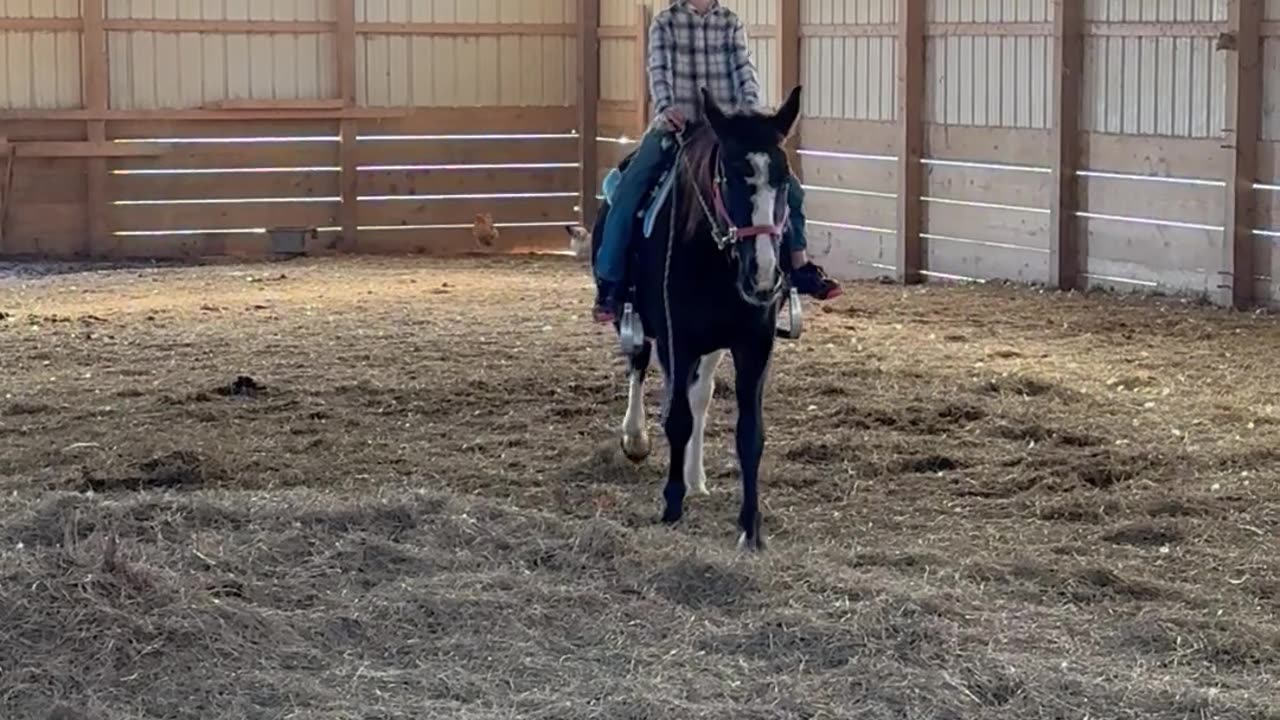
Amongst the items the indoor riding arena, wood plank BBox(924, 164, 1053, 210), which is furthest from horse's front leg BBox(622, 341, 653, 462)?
wood plank BBox(924, 164, 1053, 210)

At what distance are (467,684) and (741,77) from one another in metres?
3.17

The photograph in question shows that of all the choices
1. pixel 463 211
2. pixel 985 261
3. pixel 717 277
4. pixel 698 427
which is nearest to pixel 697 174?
pixel 717 277

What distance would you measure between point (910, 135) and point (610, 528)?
9.44 metres

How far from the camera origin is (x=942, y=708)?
14.9ft

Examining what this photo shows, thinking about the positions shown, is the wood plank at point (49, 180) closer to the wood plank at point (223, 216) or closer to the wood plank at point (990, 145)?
the wood plank at point (223, 216)

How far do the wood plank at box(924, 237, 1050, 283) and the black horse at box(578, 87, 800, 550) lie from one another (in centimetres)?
720

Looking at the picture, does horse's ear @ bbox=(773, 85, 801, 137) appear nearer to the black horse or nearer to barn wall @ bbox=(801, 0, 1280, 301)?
the black horse

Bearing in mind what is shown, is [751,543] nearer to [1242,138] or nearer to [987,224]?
[1242,138]

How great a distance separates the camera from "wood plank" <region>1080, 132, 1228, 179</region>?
12469 mm

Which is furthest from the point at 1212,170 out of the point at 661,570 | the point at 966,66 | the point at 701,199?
the point at 661,570

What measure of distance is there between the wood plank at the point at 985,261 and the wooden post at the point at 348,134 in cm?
572

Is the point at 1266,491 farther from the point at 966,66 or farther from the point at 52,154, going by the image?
the point at 52,154

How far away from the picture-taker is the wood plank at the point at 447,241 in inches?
734

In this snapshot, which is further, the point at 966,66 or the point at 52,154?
the point at 52,154
